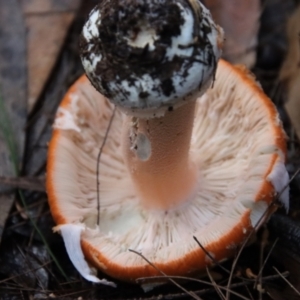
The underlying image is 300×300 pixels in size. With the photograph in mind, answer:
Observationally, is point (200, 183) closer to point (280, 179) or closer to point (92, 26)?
point (280, 179)

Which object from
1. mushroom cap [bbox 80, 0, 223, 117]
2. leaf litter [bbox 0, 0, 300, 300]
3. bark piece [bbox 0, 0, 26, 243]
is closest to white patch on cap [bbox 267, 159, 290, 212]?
leaf litter [bbox 0, 0, 300, 300]

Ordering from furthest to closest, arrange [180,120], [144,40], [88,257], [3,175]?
[3,175]
[88,257]
[180,120]
[144,40]

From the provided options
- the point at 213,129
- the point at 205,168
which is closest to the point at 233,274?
the point at 205,168

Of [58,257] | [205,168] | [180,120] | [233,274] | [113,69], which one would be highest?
[113,69]

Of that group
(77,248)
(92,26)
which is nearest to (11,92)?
(77,248)

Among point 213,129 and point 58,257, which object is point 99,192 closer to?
point 58,257

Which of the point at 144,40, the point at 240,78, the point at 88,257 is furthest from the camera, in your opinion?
the point at 240,78

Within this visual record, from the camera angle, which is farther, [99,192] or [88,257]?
[99,192]
